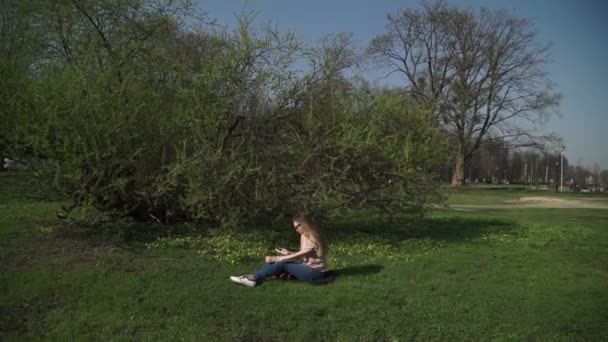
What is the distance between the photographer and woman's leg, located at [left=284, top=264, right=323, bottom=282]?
22.8 ft

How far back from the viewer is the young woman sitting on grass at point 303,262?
691 cm

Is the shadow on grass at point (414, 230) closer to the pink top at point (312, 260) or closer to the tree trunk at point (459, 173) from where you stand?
the pink top at point (312, 260)

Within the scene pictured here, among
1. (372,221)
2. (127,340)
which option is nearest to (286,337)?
(127,340)

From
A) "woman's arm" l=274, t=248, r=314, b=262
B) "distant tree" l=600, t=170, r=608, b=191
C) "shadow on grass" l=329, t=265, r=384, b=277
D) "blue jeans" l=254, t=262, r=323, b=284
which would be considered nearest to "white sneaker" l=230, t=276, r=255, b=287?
"blue jeans" l=254, t=262, r=323, b=284

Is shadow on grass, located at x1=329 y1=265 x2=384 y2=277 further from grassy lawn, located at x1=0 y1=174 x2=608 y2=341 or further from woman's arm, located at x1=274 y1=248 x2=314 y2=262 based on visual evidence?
woman's arm, located at x1=274 y1=248 x2=314 y2=262

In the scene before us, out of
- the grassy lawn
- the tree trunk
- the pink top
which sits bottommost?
the grassy lawn

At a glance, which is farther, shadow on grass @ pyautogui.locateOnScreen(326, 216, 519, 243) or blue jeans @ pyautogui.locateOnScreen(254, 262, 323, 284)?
shadow on grass @ pyautogui.locateOnScreen(326, 216, 519, 243)

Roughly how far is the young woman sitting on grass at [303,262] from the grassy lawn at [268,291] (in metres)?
0.15

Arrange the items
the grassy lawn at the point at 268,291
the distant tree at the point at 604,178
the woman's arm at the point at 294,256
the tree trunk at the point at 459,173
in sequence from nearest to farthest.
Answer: the grassy lawn at the point at 268,291
the woman's arm at the point at 294,256
the tree trunk at the point at 459,173
the distant tree at the point at 604,178

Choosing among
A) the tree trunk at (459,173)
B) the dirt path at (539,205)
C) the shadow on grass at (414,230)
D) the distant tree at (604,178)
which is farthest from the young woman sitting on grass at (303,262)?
the distant tree at (604,178)

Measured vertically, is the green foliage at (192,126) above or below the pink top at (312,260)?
above

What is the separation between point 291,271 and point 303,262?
231 mm

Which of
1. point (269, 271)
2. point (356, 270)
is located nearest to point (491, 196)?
point (356, 270)

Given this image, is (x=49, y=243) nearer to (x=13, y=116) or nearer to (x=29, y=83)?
(x=13, y=116)
